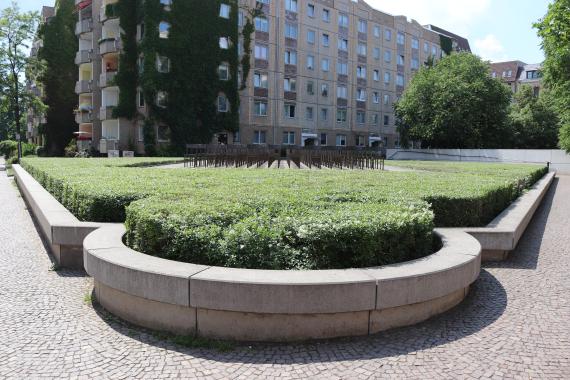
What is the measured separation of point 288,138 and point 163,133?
1372cm

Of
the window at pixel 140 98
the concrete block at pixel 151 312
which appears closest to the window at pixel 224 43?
the window at pixel 140 98

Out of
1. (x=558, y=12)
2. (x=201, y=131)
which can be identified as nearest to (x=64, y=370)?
(x=558, y=12)

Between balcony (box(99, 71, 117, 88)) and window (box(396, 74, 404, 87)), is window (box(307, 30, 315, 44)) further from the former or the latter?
balcony (box(99, 71, 117, 88))

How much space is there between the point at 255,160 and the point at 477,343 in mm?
20495

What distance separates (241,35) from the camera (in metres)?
44.4

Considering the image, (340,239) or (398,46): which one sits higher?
(398,46)

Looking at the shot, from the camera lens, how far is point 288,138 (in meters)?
48.9

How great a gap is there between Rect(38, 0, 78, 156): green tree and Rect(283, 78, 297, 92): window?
2546 cm

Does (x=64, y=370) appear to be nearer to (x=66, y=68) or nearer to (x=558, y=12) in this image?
(x=558, y=12)

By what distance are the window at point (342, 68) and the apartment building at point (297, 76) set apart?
4.6 inches

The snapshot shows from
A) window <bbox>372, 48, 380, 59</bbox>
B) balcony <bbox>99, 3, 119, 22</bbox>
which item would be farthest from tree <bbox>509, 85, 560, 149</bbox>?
balcony <bbox>99, 3, 119, 22</bbox>

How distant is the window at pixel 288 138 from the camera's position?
48.6m

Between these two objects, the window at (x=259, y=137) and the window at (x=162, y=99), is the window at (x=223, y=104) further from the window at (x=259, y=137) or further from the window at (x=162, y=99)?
the window at (x=162, y=99)

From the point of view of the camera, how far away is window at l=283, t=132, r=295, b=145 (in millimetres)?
48562
